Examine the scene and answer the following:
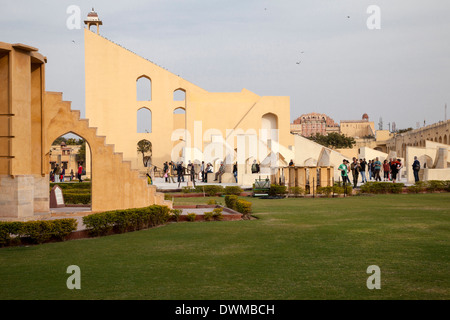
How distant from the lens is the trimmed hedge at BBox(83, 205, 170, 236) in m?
7.43

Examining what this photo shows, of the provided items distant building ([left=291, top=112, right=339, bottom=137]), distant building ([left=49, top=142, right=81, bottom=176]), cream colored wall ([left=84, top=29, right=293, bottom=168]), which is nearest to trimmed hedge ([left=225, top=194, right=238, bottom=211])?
cream colored wall ([left=84, top=29, right=293, bottom=168])

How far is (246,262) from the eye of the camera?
17.2 feet

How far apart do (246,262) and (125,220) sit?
3168 millimetres

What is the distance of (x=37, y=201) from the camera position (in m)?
10.3

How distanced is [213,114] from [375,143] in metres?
28.9

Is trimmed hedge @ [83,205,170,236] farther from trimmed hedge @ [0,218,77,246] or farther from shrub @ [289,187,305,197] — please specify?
shrub @ [289,187,305,197]

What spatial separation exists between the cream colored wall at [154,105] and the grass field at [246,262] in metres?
26.3

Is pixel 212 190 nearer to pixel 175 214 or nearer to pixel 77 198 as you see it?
pixel 77 198

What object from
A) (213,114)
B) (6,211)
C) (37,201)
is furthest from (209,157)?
(6,211)

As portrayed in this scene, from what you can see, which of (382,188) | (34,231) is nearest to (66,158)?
(382,188)

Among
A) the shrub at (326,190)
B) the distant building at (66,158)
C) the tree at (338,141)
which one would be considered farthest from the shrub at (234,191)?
the tree at (338,141)

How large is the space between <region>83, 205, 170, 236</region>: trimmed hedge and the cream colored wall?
982 inches

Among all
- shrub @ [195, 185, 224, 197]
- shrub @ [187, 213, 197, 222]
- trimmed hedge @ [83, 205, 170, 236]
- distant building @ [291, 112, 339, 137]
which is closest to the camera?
trimmed hedge @ [83, 205, 170, 236]
